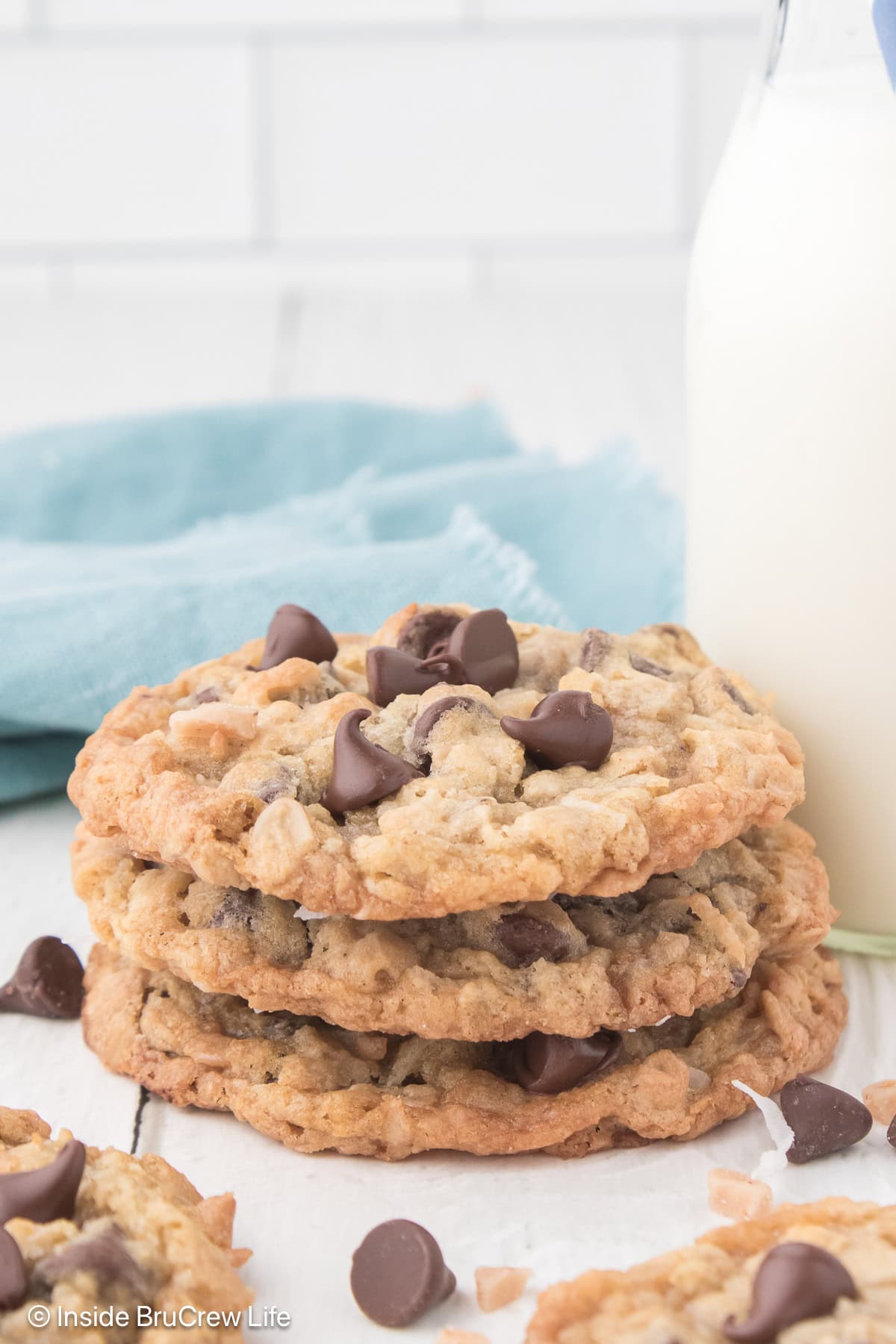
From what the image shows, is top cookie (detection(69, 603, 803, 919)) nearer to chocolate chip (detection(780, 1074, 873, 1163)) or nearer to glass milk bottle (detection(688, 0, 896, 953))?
glass milk bottle (detection(688, 0, 896, 953))

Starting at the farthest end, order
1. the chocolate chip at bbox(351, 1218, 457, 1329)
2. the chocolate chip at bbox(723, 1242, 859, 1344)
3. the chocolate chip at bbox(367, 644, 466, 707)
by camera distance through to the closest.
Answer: the chocolate chip at bbox(367, 644, 466, 707)
the chocolate chip at bbox(351, 1218, 457, 1329)
the chocolate chip at bbox(723, 1242, 859, 1344)

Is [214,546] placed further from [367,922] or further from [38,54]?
[38,54]

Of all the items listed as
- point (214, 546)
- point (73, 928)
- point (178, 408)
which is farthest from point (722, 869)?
point (178, 408)

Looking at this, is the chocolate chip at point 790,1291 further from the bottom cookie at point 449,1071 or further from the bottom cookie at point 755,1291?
the bottom cookie at point 449,1071

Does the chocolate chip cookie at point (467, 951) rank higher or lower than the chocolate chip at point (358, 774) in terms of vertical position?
lower

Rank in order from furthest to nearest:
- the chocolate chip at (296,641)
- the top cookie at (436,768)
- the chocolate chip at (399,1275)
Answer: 1. the chocolate chip at (296,641)
2. the top cookie at (436,768)
3. the chocolate chip at (399,1275)

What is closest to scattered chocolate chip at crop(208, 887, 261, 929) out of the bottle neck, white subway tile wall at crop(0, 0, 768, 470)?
the bottle neck

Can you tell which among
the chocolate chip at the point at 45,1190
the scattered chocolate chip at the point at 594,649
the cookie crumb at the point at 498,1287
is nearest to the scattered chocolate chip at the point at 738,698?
the scattered chocolate chip at the point at 594,649
